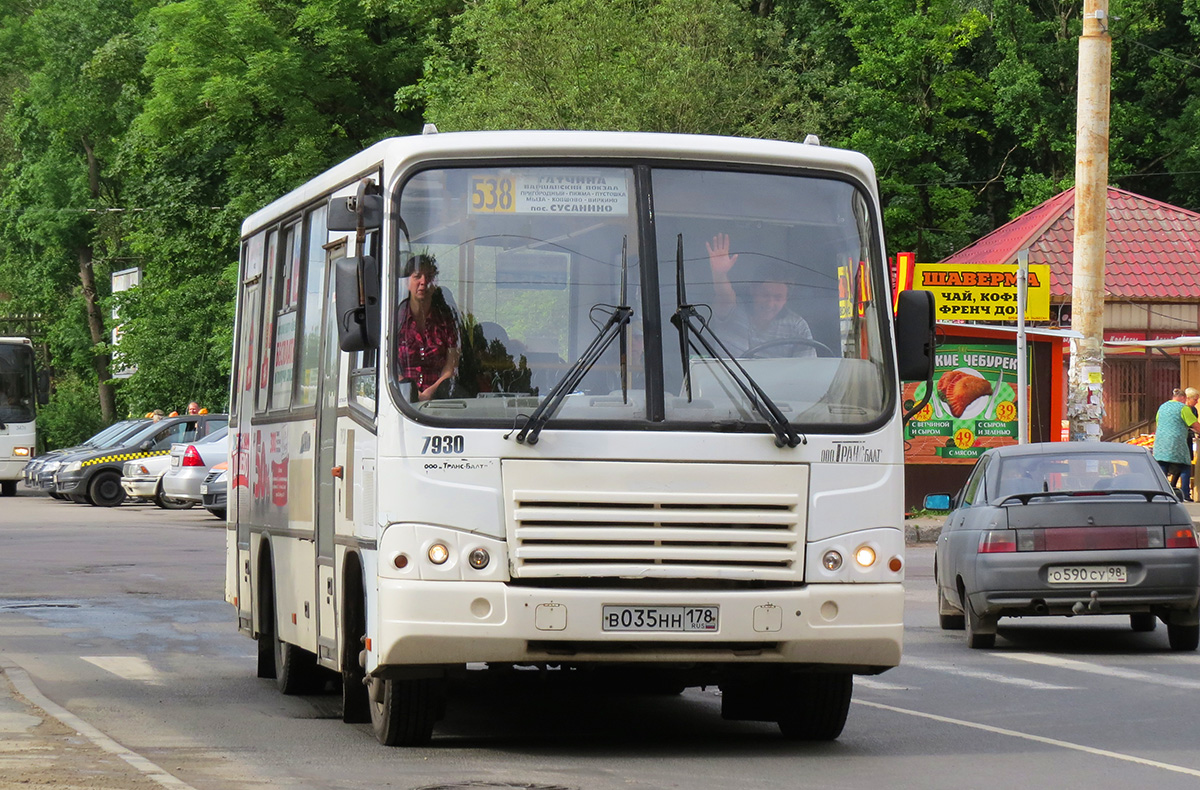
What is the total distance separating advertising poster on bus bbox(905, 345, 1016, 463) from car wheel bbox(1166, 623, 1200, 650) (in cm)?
1431

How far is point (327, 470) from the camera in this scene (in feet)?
33.8

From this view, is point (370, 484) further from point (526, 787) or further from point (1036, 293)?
point (1036, 293)

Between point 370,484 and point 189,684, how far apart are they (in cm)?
387

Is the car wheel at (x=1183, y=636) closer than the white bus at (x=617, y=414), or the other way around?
the white bus at (x=617, y=414)

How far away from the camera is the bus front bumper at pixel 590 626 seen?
871cm

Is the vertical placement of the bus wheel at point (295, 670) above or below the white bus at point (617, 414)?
below

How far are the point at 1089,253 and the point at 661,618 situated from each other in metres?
16.4

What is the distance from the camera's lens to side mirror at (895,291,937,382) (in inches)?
376

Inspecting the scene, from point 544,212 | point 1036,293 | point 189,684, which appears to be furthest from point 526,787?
point 1036,293

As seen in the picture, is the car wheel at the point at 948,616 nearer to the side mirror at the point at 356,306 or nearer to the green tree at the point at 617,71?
the side mirror at the point at 356,306

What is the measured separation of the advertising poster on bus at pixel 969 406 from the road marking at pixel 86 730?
1793 cm

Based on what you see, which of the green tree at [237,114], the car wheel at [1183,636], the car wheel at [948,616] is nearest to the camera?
the car wheel at [1183,636]

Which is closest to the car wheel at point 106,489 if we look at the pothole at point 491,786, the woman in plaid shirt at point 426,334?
the woman in plaid shirt at point 426,334

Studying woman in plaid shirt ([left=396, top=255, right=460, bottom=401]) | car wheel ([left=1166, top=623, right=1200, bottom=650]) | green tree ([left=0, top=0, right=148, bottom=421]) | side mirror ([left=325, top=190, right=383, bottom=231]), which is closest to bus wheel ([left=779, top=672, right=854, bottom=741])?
woman in plaid shirt ([left=396, top=255, right=460, bottom=401])
